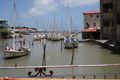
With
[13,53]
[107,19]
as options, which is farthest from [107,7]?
[13,53]

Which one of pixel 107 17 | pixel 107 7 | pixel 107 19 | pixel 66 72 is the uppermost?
pixel 107 7

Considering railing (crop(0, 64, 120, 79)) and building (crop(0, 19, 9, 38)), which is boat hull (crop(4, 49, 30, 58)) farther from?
building (crop(0, 19, 9, 38))

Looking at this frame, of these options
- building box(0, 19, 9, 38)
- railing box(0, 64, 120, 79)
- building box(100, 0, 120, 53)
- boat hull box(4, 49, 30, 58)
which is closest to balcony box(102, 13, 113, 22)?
building box(100, 0, 120, 53)

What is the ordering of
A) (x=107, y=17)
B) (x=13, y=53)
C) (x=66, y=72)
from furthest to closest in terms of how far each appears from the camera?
(x=107, y=17) < (x=13, y=53) < (x=66, y=72)

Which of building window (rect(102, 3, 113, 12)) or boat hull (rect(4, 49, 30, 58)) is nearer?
boat hull (rect(4, 49, 30, 58))

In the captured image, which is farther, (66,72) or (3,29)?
(3,29)

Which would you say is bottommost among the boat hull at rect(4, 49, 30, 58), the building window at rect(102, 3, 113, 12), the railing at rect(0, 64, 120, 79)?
the boat hull at rect(4, 49, 30, 58)

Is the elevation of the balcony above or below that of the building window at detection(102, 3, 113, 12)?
below

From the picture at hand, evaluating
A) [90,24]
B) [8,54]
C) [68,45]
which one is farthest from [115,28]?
[90,24]

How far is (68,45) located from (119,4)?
15998mm

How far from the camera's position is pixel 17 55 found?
189 ft

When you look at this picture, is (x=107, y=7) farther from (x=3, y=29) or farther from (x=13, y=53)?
(x=3, y=29)

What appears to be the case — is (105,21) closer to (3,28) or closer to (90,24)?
(90,24)

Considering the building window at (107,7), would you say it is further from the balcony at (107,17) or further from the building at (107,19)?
the balcony at (107,17)
